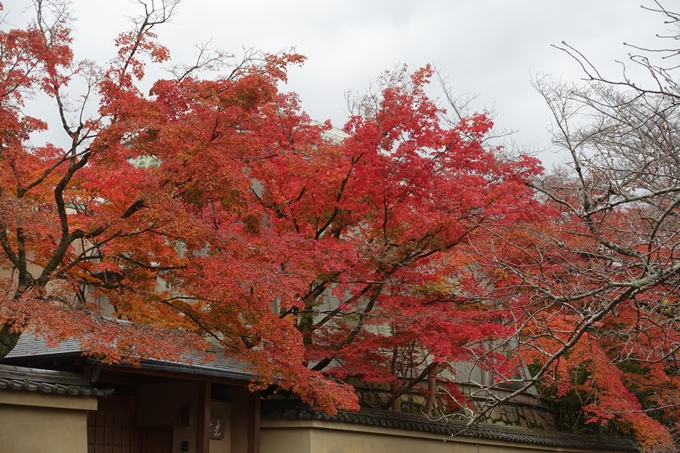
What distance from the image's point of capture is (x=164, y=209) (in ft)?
35.2

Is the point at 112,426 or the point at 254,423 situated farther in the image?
the point at 254,423

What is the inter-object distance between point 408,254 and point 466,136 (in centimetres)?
287

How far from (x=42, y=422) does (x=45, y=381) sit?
0.59 m

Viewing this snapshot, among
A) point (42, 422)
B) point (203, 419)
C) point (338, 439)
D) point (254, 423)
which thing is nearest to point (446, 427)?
point (338, 439)

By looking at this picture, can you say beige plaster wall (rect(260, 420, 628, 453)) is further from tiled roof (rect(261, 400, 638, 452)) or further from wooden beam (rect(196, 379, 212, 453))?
wooden beam (rect(196, 379, 212, 453))

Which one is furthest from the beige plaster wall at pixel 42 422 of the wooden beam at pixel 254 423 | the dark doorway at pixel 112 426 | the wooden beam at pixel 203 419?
the wooden beam at pixel 254 423

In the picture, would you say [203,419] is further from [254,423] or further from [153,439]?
[153,439]

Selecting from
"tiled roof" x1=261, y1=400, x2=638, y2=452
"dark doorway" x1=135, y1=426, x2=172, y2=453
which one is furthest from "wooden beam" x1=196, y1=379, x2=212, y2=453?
"tiled roof" x1=261, y1=400, x2=638, y2=452

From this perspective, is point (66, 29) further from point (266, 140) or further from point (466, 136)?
point (466, 136)

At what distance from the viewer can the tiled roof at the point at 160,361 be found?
1227cm

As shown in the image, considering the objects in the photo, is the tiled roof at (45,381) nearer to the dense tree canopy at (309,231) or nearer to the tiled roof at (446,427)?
the dense tree canopy at (309,231)

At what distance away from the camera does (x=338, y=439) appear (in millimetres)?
16141

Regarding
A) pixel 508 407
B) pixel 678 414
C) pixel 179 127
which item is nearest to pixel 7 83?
pixel 179 127

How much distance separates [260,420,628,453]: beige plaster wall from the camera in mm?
15578
